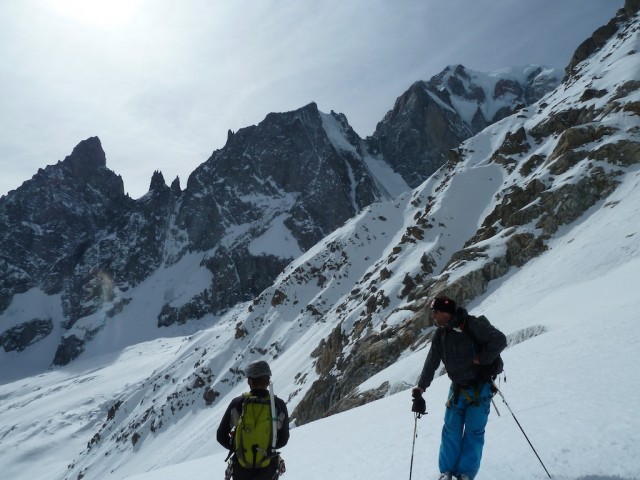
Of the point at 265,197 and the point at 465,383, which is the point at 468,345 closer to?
the point at 465,383

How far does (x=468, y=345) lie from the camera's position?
521 centimetres

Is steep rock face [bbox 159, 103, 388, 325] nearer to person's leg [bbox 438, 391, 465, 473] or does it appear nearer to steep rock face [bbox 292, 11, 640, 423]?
steep rock face [bbox 292, 11, 640, 423]

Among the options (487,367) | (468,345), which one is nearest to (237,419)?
(468,345)

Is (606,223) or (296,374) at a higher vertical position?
(606,223)

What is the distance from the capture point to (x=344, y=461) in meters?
7.98

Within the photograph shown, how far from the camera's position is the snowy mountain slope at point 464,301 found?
26.6 feet

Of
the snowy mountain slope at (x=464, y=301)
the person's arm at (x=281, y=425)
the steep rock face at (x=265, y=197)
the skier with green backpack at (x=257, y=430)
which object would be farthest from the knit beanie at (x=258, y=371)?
the steep rock face at (x=265, y=197)

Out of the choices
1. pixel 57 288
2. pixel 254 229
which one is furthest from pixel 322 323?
pixel 57 288

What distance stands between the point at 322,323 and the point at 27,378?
406 ft

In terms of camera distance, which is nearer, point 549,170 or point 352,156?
point 549,170

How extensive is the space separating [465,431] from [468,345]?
100 centimetres

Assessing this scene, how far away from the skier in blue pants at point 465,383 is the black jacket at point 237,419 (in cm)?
190

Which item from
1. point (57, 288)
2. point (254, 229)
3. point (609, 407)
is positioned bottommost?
point (609, 407)

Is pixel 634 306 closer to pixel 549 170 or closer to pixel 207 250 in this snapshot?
pixel 549 170
